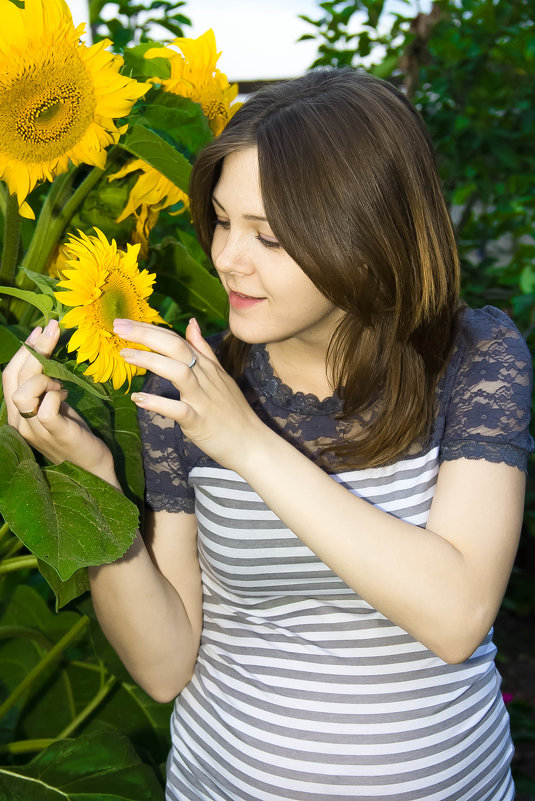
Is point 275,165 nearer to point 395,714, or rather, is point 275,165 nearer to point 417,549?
point 417,549

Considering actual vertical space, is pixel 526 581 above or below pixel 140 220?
below

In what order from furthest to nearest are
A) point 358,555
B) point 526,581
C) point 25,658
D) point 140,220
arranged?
point 526,581 → point 25,658 → point 140,220 → point 358,555

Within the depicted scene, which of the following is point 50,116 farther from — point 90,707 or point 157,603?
point 90,707

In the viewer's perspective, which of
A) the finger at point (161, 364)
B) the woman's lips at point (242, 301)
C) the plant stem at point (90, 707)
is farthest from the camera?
the plant stem at point (90, 707)

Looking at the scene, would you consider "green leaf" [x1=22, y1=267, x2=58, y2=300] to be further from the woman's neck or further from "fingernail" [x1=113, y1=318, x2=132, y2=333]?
the woman's neck

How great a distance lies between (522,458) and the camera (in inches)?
44.3

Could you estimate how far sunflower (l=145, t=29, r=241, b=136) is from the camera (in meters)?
1.04

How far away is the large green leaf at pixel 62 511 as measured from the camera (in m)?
0.85

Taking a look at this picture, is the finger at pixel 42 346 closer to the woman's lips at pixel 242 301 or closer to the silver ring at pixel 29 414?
the silver ring at pixel 29 414

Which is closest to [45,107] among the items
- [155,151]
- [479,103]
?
[155,151]

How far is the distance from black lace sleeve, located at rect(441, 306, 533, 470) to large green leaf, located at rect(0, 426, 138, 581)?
1.38 ft

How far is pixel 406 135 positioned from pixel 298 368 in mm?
334

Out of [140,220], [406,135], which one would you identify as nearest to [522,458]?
[406,135]

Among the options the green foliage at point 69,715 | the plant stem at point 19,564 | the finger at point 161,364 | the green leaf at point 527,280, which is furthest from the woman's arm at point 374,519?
the green leaf at point 527,280
